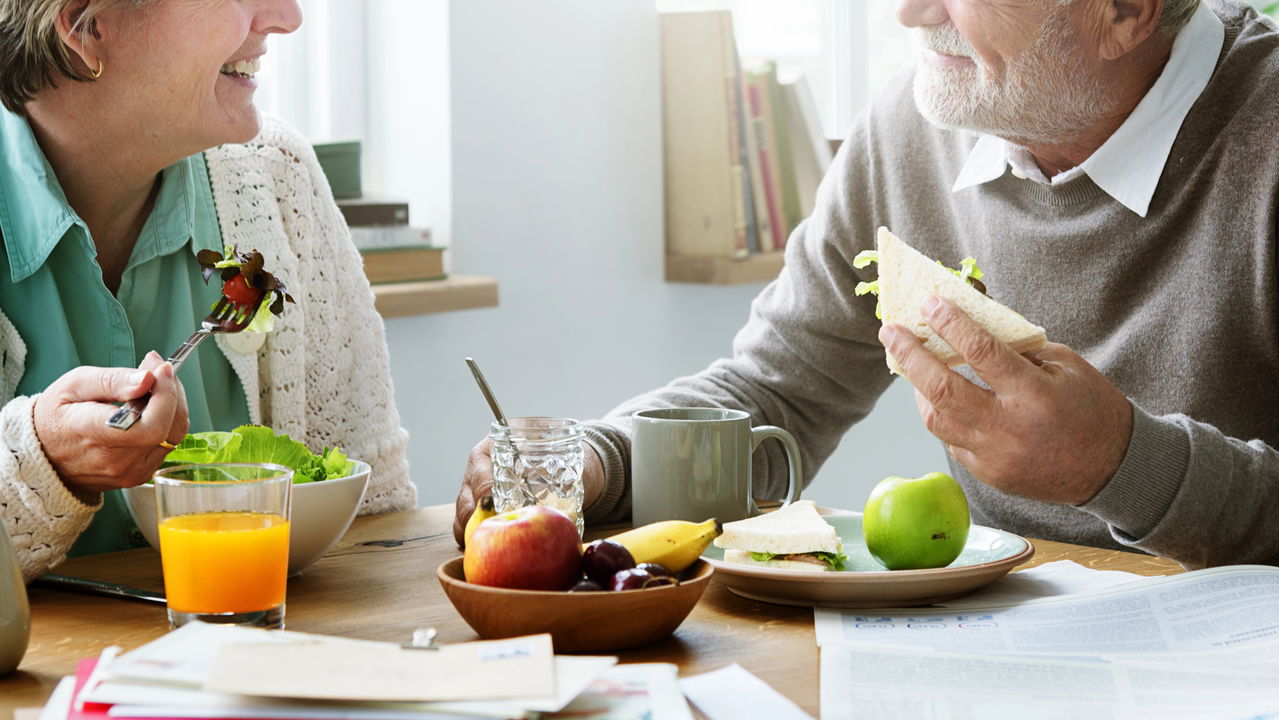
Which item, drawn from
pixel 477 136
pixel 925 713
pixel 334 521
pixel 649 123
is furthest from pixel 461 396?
pixel 925 713

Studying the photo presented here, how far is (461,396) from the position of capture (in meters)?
2.54

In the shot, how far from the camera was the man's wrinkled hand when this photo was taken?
1112 mm

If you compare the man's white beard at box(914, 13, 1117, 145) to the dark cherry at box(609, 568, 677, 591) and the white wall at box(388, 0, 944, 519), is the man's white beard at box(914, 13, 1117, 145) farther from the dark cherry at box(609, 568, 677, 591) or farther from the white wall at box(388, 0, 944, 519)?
the white wall at box(388, 0, 944, 519)

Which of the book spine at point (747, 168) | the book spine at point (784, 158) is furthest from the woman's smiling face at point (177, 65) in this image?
the book spine at point (784, 158)

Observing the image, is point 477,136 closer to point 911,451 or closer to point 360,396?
point 360,396

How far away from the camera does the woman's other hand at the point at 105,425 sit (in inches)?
40.3

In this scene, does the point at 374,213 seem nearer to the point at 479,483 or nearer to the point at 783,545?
the point at 479,483

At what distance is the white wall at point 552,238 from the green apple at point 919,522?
1.48 metres

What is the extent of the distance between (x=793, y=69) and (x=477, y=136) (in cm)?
114

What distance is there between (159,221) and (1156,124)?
1.20m

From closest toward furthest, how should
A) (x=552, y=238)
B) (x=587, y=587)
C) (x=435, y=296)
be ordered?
(x=587, y=587), (x=435, y=296), (x=552, y=238)

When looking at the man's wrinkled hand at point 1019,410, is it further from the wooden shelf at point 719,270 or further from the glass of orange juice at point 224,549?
the wooden shelf at point 719,270

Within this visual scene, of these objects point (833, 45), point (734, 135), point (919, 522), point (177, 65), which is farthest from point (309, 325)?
point (833, 45)

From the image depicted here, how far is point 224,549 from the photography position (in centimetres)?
92
